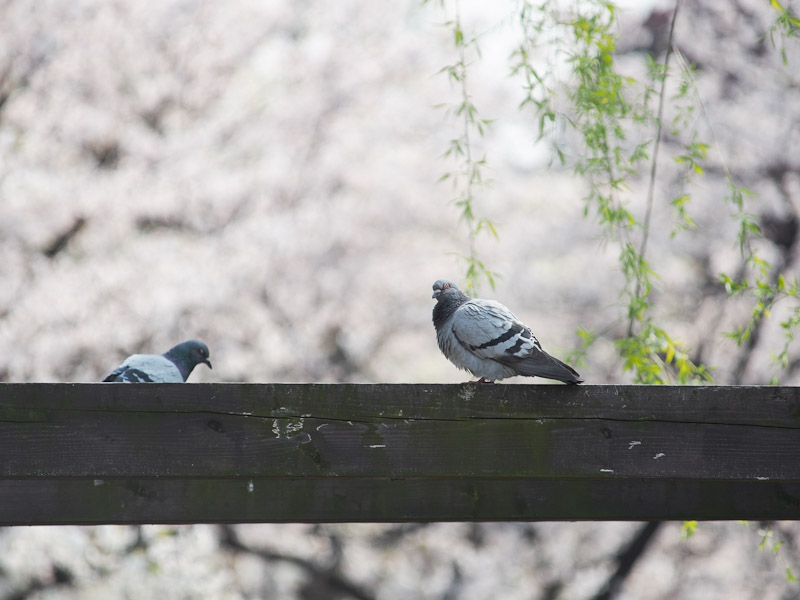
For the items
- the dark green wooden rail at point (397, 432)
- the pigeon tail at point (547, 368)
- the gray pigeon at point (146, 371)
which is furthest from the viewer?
the gray pigeon at point (146, 371)

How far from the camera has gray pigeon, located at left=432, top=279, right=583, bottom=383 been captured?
1.86 meters

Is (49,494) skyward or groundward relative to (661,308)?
groundward

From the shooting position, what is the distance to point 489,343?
1965 mm

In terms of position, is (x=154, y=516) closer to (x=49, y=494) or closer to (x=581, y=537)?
(x=49, y=494)

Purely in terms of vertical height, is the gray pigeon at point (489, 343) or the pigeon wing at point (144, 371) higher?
the pigeon wing at point (144, 371)

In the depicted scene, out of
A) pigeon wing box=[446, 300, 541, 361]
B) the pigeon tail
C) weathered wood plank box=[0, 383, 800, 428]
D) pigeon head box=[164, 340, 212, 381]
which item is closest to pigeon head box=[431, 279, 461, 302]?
pigeon wing box=[446, 300, 541, 361]

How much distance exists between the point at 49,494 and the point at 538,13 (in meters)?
1.84

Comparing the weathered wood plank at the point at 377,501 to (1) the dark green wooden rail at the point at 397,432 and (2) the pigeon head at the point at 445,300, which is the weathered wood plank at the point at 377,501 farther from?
(2) the pigeon head at the point at 445,300

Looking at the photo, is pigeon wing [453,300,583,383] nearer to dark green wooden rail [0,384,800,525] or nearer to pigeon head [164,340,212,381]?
dark green wooden rail [0,384,800,525]

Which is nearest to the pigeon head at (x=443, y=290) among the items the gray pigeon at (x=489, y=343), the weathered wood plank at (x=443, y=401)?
the gray pigeon at (x=489, y=343)

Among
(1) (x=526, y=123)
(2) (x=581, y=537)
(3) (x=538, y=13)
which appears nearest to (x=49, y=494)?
(3) (x=538, y=13)

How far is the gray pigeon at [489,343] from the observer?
186cm

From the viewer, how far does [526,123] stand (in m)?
7.64

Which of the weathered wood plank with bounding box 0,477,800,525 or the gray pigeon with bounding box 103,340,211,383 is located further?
the gray pigeon with bounding box 103,340,211,383
